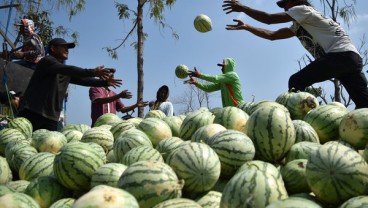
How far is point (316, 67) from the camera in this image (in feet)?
17.0

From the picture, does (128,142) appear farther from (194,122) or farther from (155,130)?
(194,122)

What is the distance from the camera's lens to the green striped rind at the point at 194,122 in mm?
3172

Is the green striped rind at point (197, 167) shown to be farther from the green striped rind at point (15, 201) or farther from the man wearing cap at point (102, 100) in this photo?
the man wearing cap at point (102, 100)

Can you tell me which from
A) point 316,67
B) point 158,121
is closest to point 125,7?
point 316,67

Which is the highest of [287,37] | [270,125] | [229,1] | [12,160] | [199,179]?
[229,1]

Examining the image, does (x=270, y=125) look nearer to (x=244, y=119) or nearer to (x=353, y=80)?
(x=244, y=119)

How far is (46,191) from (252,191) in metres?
1.36

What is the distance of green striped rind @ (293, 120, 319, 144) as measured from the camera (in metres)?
2.65

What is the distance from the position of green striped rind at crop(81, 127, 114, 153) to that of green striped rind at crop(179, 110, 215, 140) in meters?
0.61

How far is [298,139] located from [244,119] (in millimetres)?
555

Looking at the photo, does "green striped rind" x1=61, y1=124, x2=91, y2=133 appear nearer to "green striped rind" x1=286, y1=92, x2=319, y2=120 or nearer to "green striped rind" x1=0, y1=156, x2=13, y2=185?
"green striped rind" x1=0, y1=156, x2=13, y2=185

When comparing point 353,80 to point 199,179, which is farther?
point 353,80

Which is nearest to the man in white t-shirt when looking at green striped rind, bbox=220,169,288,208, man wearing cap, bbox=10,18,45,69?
green striped rind, bbox=220,169,288,208

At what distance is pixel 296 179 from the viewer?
2131 millimetres
